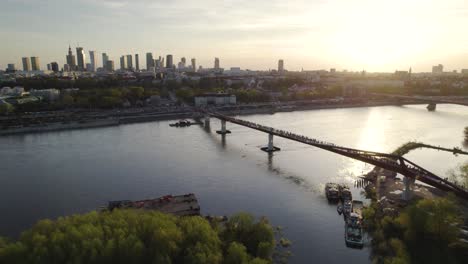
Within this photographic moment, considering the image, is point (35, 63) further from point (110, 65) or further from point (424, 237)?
Result: point (424, 237)

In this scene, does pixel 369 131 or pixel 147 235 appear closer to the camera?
pixel 147 235

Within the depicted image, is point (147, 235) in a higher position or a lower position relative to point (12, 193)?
higher

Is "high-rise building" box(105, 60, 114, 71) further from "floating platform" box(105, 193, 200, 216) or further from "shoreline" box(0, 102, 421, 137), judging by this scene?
"floating platform" box(105, 193, 200, 216)

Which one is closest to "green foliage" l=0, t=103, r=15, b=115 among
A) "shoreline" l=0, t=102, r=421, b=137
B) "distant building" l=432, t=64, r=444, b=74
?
"shoreline" l=0, t=102, r=421, b=137

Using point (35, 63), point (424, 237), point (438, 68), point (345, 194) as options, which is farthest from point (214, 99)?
point (438, 68)

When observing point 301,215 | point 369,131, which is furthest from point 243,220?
Answer: point 369,131

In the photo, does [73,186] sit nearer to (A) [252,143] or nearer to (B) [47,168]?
(B) [47,168]
